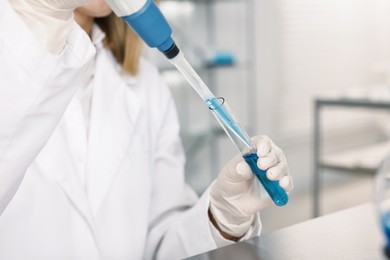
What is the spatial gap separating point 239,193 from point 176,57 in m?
0.36

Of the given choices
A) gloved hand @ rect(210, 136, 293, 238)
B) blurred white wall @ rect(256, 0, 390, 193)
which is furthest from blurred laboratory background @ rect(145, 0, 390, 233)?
gloved hand @ rect(210, 136, 293, 238)

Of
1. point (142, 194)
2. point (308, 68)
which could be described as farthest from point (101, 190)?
point (308, 68)

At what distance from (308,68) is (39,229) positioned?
10.3ft

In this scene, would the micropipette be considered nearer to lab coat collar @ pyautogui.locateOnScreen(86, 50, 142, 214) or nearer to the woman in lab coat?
the woman in lab coat

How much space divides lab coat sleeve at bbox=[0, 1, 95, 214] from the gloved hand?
32 cm

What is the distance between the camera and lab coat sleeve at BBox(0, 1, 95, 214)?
2.39 feet

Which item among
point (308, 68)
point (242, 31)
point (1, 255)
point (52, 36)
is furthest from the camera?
point (308, 68)

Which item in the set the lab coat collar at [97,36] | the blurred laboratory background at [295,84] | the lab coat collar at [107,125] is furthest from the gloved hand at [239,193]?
the blurred laboratory background at [295,84]

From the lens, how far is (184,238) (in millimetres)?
1133

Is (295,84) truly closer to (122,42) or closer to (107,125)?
(122,42)

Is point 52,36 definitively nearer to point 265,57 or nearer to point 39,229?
point 39,229

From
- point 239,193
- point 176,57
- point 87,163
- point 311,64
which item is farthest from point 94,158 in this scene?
point 311,64

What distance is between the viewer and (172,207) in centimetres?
129

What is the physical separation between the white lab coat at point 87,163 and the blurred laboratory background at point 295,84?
1.49 m
